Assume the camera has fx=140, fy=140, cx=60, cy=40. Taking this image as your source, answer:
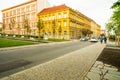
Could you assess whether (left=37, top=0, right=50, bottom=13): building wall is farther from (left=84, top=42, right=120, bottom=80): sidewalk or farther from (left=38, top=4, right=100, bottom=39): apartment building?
(left=84, top=42, right=120, bottom=80): sidewalk

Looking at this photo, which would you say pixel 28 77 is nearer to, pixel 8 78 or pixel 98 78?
pixel 8 78

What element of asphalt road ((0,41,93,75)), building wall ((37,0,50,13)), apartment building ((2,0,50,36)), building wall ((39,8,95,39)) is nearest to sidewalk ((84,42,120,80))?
asphalt road ((0,41,93,75))

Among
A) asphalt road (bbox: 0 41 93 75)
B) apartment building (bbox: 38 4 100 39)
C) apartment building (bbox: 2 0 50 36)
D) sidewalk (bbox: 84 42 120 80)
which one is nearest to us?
sidewalk (bbox: 84 42 120 80)

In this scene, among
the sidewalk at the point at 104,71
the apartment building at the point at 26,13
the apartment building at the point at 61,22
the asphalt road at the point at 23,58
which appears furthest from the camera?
the apartment building at the point at 26,13

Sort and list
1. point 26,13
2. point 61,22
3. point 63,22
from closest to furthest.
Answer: point 63,22, point 61,22, point 26,13

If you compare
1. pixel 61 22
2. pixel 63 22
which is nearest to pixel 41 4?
pixel 61 22

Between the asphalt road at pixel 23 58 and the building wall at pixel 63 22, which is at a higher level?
the building wall at pixel 63 22

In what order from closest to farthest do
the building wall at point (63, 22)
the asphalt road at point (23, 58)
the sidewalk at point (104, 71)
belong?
1. the sidewalk at point (104, 71)
2. the asphalt road at point (23, 58)
3. the building wall at point (63, 22)

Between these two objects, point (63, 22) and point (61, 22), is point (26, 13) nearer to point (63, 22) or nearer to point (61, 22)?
point (61, 22)

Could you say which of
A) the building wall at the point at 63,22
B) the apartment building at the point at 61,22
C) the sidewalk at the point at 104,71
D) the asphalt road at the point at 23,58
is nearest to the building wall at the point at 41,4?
the apartment building at the point at 61,22

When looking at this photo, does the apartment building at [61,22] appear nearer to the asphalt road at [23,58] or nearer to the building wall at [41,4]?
the building wall at [41,4]

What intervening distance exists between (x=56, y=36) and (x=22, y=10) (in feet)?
92.2

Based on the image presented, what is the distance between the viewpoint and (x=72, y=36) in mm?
60906

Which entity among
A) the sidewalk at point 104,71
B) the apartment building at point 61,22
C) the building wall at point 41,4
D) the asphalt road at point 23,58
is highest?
the building wall at point 41,4
